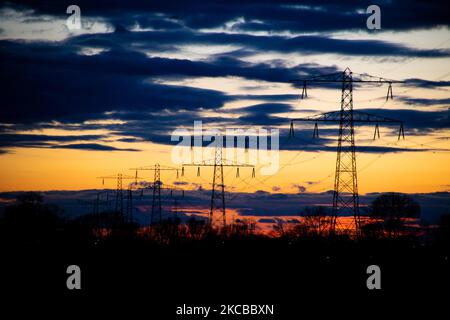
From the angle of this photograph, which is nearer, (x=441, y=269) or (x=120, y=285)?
(x=120, y=285)

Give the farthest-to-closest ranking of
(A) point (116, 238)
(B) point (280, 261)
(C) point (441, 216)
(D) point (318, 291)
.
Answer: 1. (C) point (441, 216)
2. (A) point (116, 238)
3. (B) point (280, 261)
4. (D) point (318, 291)

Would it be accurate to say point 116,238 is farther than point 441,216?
No

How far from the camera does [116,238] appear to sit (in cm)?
16850
